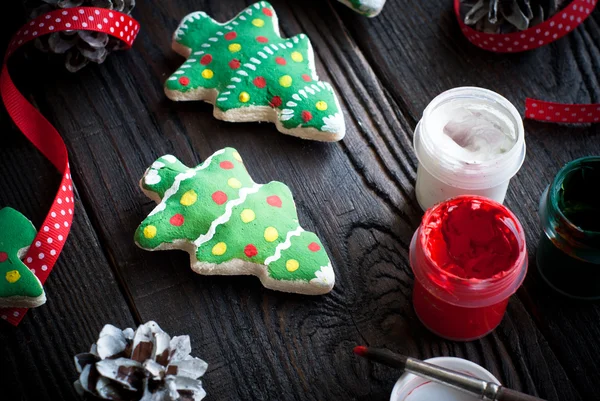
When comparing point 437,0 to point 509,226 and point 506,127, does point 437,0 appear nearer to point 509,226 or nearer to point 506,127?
point 506,127

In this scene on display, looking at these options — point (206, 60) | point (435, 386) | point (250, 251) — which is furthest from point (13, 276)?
point (435, 386)

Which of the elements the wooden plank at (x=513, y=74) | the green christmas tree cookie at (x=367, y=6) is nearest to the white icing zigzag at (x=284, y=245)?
the wooden plank at (x=513, y=74)

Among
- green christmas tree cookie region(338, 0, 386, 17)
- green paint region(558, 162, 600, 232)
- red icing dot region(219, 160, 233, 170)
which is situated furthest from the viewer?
green christmas tree cookie region(338, 0, 386, 17)

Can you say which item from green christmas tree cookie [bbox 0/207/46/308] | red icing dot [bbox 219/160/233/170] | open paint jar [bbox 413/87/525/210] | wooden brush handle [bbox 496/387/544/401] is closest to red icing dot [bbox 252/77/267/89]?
red icing dot [bbox 219/160/233/170]

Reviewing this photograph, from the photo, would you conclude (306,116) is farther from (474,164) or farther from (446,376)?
(446,376)

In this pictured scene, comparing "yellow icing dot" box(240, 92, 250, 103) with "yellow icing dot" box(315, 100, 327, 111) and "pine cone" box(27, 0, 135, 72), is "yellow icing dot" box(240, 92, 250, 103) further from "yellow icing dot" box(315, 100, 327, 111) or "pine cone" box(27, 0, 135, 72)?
"pine cone" box(27, 0, 135, 72)

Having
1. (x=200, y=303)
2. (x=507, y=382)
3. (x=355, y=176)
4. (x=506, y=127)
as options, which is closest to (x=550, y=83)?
(x=506, y=127)

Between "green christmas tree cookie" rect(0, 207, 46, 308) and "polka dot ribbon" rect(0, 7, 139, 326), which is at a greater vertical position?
"polka dot ribbon" rect(0, 7, 139, 326)
